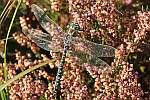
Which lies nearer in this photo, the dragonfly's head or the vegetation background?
the vegetation background

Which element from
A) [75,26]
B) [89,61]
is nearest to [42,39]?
[75,26]

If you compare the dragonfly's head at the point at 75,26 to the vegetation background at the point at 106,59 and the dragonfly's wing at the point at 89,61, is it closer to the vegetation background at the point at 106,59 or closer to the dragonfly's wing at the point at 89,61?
the vegetation background at the point at 106,59

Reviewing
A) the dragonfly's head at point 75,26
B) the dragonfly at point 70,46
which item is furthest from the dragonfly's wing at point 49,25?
the dragonfly's head at point 75,26

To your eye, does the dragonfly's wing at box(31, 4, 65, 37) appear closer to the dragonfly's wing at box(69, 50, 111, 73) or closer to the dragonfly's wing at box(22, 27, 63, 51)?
the dragonfly's wing at box(22, 27, 63, 51)

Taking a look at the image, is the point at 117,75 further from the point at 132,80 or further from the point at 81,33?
the point at 81,33

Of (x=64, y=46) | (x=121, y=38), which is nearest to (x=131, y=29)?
(x=121, y=38)

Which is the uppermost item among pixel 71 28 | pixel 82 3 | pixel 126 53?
pixel 82 3

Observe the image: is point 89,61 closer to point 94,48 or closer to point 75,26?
point 94,48

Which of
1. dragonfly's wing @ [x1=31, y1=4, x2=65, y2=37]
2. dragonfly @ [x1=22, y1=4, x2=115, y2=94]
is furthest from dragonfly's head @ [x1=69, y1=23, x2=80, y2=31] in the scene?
dragonfly's wing @ [x1=31, y1=4, x2=65, y2=37]
